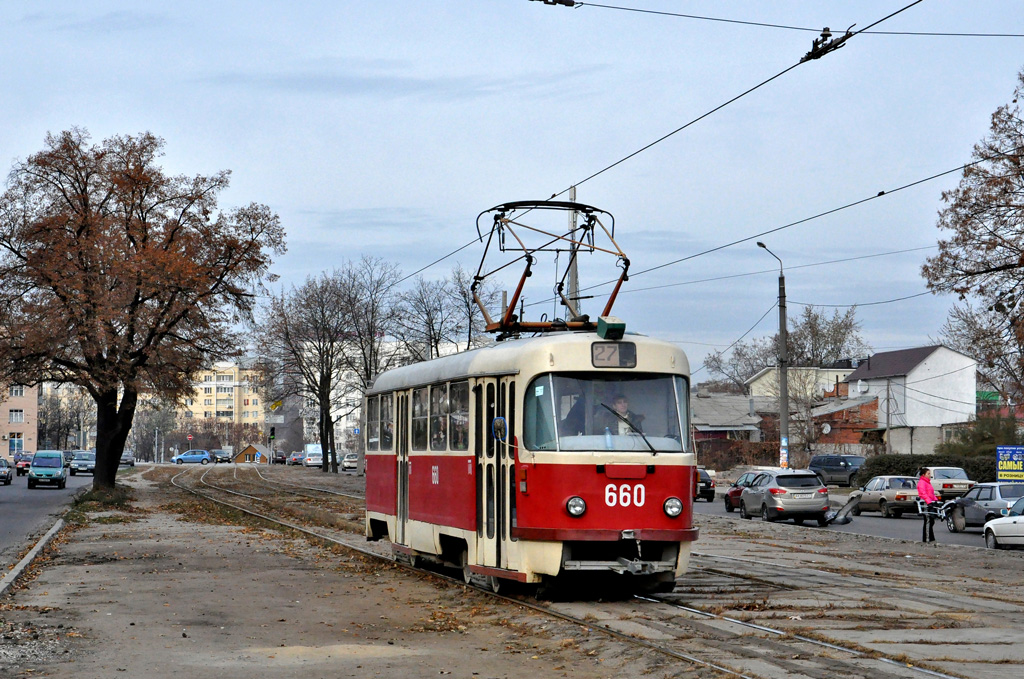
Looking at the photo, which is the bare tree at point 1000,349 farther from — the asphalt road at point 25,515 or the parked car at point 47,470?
the parked car at point 47,470

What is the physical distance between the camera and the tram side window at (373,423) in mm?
19078

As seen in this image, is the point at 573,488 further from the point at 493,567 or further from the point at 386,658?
the point at 386,658

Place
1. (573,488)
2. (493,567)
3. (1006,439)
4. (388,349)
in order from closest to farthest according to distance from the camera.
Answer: (573,488), (493,567), (1006,439), (388,349)

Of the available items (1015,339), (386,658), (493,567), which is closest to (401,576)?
(493,567)

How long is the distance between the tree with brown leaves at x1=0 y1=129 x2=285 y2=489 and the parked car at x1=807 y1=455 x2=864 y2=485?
27667mm

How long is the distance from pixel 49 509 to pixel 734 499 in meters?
20.8

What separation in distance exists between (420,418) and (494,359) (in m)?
2.83

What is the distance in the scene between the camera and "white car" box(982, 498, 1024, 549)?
76.8 ft

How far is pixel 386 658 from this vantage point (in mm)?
10000

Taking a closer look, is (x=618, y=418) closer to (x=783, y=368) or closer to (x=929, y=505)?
(x=929, y=505)

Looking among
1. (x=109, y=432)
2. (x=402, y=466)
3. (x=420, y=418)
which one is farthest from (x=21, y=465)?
(x=420, y=418)

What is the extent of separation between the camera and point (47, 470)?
52719 millimetres

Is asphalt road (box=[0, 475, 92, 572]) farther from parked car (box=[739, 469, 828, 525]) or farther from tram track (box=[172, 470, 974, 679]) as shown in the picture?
parked car (box=[739, 469, 828, 525])

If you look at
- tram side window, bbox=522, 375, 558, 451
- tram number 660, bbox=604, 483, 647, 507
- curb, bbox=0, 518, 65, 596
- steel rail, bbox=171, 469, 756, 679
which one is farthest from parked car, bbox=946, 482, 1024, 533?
curb, bbox=0, 518, 65, 596
